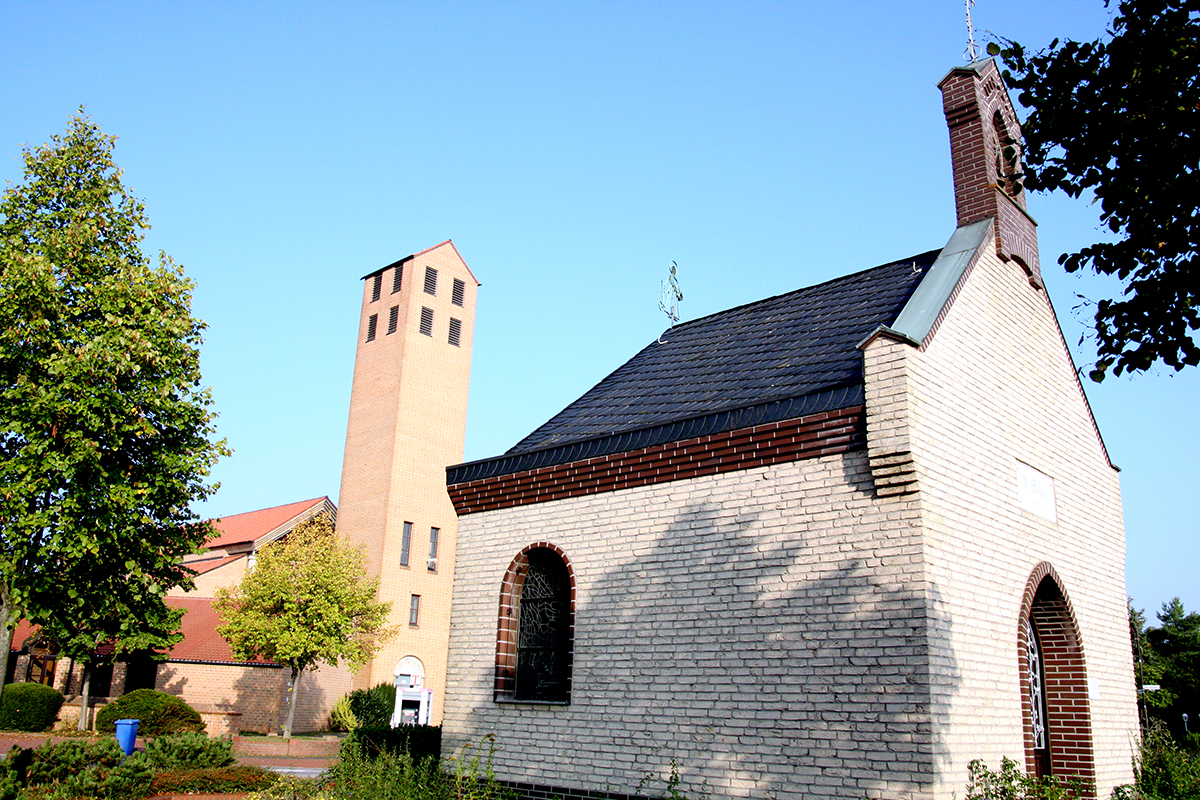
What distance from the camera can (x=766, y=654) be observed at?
8664 mm

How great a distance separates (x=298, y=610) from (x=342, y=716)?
6.28 meters

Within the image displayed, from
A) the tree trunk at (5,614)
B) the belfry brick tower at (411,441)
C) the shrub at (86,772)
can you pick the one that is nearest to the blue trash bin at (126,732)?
the shrub at (86,772)

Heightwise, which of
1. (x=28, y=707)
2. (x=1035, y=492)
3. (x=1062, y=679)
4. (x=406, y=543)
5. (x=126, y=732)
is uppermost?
(x=406, y=543)

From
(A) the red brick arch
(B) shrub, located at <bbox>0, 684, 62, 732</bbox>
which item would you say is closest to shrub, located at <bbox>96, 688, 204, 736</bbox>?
(B) shrub, located at <bbox>0, 684, 62, 732</bbox>

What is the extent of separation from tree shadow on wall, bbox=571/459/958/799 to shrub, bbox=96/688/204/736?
2034cm

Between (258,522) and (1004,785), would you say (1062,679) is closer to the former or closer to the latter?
(1004,785)

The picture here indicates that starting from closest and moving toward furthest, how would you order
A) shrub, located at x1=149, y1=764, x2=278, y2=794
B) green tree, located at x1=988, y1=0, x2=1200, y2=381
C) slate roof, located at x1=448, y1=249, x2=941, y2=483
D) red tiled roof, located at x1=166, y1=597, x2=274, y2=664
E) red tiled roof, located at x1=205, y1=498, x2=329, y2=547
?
1. green tree, located at x1=988, y1=0, x2=1200, y2=381
2. slate roof, located at x1=448, y1=249, x2=941, y2=483
3. shrub, located at x1=149, y1=764, x2=278, y2=794
4. red tiled roof, located at x1=166, y1=597, x2=274, y2=664
5. red tiled roof, located at x1=205, y1=498, x2=329, y2=547

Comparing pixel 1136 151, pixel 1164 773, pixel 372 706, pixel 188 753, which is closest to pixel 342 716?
pixel 372 706

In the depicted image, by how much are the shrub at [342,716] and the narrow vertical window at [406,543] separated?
6.06 meters

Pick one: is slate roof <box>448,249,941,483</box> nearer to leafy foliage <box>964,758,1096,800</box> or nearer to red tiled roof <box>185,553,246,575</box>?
leafy foliage <box>964,758,1096,800</box>

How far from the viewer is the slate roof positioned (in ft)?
31.3

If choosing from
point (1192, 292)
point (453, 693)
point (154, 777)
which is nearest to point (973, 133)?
point (1192, 292)

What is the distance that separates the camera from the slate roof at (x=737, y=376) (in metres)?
9.53

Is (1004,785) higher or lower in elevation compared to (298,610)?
lower
